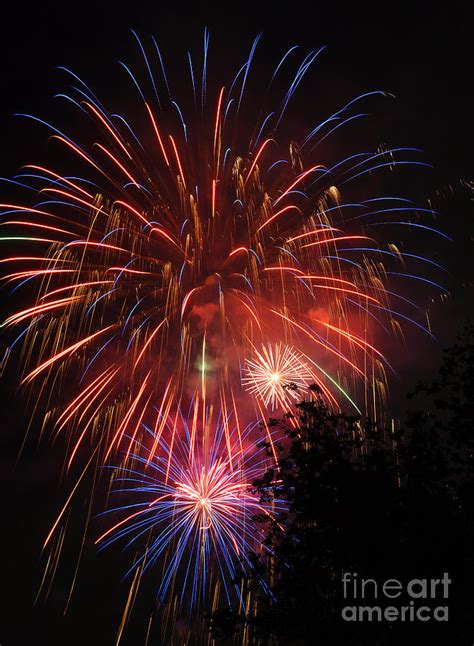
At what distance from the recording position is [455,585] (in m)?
12.3

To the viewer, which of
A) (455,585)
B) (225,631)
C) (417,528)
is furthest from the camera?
(225,631)

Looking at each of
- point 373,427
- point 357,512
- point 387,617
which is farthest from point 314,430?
point 387,617

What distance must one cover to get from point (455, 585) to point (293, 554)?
147 inches

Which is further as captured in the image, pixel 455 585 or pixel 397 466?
pixel 397 466

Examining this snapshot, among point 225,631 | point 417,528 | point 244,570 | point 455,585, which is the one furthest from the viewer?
point 244,570

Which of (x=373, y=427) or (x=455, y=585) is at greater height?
(x=373, y=427)

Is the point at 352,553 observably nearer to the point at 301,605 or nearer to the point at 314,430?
the point at 301,605

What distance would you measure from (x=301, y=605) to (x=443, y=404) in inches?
219

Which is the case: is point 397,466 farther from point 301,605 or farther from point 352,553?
point 301,605

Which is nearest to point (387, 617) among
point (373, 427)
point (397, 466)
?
point (397, 466)

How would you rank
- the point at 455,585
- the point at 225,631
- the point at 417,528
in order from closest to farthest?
the point at 455,585 → the point at 417,528 → the point at 225,631

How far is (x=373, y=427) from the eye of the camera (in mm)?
15742

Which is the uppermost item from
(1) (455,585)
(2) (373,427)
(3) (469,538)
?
(2) (373,427)

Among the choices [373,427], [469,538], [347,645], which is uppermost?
[373,427]
